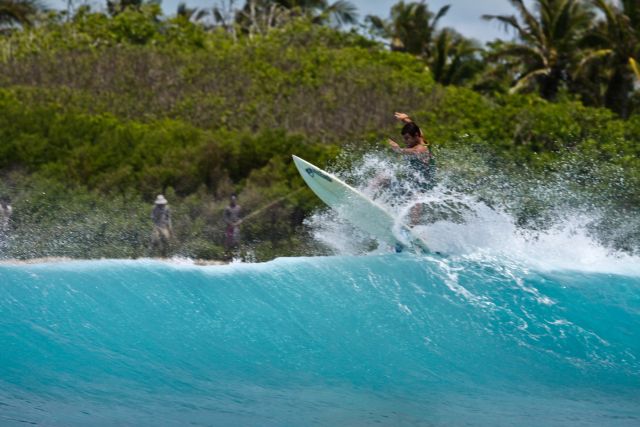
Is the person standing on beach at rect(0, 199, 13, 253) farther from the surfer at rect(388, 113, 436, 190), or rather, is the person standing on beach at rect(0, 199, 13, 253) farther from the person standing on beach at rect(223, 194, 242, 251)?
the surfer at rect(388, 113, 436, 190)

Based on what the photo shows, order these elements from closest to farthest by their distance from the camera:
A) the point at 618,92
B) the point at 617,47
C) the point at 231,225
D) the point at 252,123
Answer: the point at 231,225
the point at 252,123
the point at 617,47
the point at 618,92

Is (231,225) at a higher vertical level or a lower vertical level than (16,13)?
lower

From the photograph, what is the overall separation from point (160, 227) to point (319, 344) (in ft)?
28.9

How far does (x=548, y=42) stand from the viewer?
102 ft

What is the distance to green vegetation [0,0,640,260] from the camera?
699 inches

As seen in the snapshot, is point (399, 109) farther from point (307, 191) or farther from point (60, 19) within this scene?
point (60, 19)

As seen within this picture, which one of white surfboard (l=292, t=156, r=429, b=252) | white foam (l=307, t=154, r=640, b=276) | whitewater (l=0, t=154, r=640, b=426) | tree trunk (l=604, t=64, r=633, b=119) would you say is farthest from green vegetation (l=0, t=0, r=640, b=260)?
whitewater (l=0, t=154, r=640, b=426)

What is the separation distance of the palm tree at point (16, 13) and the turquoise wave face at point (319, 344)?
25589 mm

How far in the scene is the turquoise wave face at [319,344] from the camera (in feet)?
24.3

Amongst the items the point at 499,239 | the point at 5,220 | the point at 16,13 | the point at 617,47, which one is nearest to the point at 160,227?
the point at 5,220

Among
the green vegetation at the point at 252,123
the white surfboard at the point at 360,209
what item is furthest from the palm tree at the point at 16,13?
the white surfboard at the point at 360,209

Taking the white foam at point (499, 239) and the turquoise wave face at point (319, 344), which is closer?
the turquoise wave face at point (319, 344)

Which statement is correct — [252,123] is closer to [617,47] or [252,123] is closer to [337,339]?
[617,47]

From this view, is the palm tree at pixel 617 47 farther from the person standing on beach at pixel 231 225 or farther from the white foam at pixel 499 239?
the white foam at pixel 499 239
